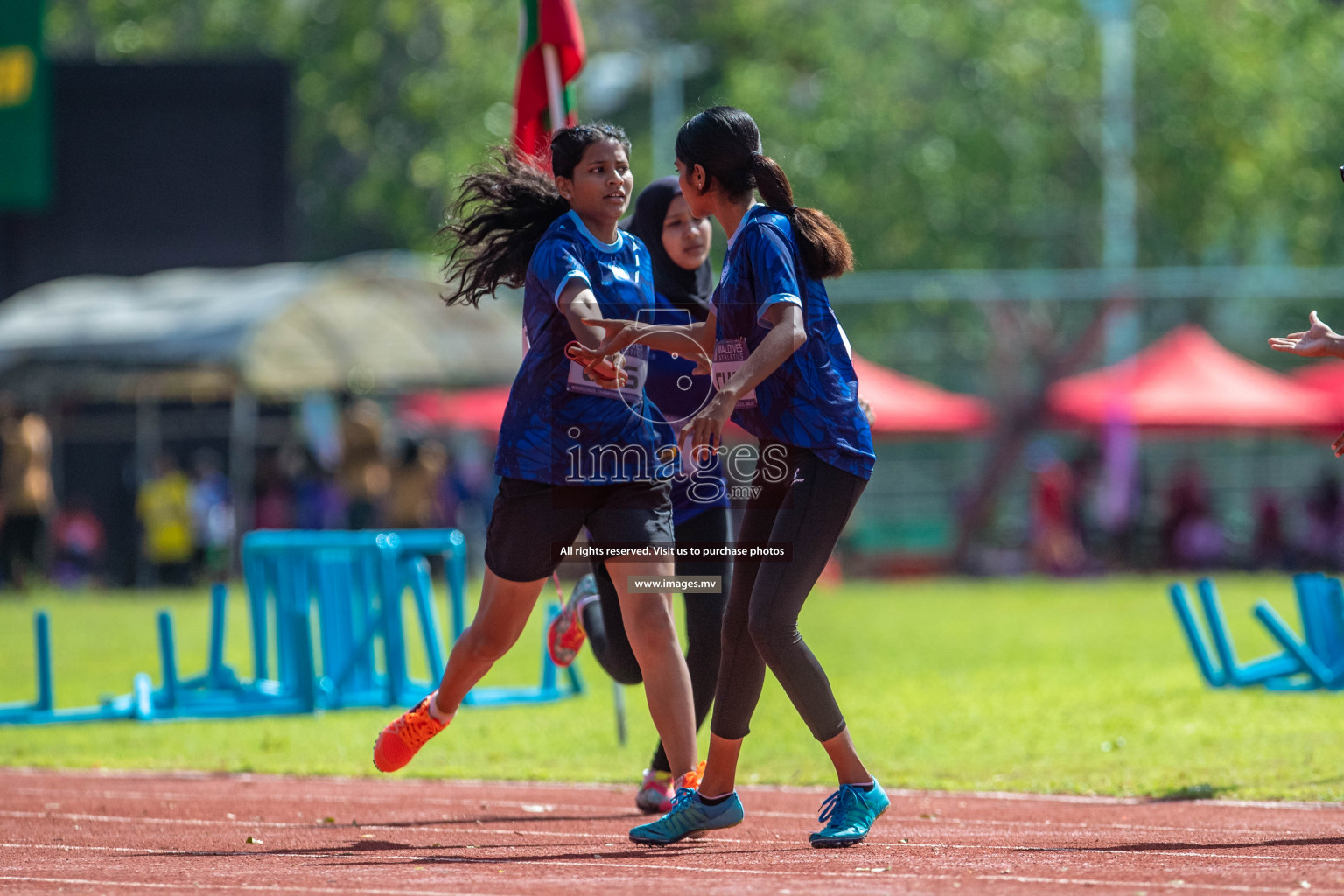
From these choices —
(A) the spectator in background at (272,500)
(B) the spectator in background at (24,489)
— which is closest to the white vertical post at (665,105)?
(A) the spectator in background at (272,500)

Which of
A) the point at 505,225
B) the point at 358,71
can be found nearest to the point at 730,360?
the point at 505,225

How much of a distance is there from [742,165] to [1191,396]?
2314 centimetres

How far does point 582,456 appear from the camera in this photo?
6094mm

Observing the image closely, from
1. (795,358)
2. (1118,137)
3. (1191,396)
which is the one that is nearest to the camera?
(795,358)

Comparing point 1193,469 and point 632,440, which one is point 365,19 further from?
point 632,440

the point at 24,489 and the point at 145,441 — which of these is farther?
the point at 145,441

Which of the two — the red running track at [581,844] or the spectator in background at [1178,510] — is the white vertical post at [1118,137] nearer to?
the spectator in background at [1178,510]

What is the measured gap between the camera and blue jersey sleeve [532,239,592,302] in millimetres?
6023

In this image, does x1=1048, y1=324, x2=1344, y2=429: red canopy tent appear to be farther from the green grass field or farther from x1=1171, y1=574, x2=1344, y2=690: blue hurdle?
x1=1171, y1=574, x2=1344, y2=690: blue hurdle

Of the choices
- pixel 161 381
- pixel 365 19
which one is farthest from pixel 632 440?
pixel 365 19

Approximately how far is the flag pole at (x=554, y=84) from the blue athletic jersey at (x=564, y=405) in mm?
2861

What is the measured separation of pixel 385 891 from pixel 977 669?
9317 millimetres

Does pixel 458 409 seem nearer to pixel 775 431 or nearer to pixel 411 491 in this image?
pixel 411 491

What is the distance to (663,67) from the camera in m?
46.5
